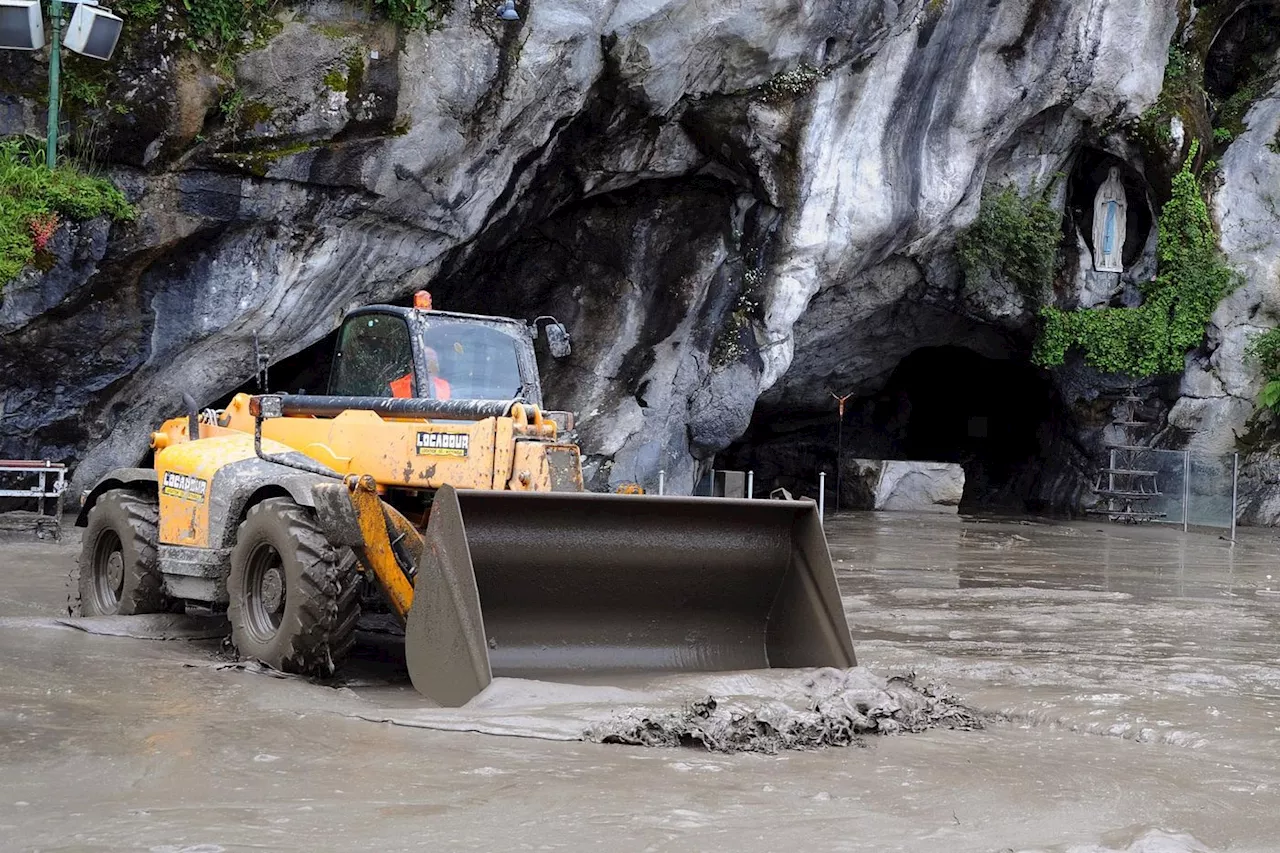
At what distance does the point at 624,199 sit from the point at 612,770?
47.9 ft

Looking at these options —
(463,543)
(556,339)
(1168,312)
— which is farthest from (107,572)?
(1168,312)

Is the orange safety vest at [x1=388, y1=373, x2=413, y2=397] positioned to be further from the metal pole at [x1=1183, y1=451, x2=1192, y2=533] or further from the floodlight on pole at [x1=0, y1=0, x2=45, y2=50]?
the metal pole at [x1=1183, y1=451, x2=1192, y2=533]

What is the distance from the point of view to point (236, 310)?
1462 centimetres

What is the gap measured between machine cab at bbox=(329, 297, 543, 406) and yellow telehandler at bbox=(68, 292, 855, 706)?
0.01 meters

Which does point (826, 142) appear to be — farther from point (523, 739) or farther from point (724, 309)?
point (523, 739)

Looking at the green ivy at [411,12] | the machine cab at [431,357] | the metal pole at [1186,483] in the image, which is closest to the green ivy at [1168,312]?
the metal pole at [1186,483]

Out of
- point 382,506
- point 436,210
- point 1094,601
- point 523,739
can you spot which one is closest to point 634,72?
point 436,210

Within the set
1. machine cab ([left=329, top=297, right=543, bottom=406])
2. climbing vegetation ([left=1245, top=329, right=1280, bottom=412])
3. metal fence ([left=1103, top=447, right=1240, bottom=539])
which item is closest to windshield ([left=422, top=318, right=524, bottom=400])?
machine cab ([left=329, top=297, right=543, bottom=406])

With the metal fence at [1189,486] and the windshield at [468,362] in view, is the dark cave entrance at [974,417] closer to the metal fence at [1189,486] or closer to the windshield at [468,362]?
the metal fence at [1189,486]

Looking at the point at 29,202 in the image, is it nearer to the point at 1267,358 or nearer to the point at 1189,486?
the point at 1189,486

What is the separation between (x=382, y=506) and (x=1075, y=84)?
17.6 metres

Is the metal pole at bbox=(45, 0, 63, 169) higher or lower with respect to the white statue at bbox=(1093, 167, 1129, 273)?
lower

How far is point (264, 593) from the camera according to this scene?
7293 mm

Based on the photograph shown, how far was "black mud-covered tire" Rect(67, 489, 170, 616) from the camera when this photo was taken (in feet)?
27.4
